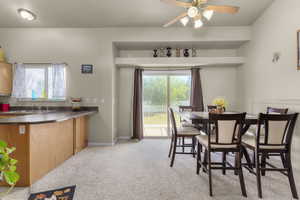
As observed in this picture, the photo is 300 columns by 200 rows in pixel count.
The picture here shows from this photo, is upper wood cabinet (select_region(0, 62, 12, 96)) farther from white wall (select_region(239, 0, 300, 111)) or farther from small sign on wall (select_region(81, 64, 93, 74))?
white wall (select_region(239, 0, 300, 111))

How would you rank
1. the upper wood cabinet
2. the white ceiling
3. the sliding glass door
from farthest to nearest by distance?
the sliding glass door → the upper wood cabinet → the white ceiling

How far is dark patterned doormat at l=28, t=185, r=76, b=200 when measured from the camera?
186 cm

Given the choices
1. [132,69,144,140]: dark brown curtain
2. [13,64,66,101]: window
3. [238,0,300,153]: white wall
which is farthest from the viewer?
[132,69,144,140]: dark brown curtain

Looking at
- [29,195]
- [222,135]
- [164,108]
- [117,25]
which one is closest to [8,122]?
[29,195]

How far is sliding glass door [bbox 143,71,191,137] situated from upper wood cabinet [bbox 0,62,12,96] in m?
3.32

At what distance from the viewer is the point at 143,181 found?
2229 mm

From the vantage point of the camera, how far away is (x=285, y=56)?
111 inches

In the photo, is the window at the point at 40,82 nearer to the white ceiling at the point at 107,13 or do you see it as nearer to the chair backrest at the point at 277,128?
the white ceiling at the point at 107,13

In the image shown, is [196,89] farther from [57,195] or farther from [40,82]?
[40,82]

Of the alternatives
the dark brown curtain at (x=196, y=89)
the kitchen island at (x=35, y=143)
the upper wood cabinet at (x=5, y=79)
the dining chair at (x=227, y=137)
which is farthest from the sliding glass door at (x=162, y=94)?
the upper wood cabinet at (x=5, y=79)

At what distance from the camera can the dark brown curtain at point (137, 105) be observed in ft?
14.6

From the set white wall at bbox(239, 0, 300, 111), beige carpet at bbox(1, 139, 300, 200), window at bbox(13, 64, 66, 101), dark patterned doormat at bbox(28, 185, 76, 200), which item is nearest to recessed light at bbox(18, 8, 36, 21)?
window at bbox(13, 64, 66, 101)

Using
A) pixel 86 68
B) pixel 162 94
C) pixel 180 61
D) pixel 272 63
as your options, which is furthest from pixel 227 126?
pixel 86 68

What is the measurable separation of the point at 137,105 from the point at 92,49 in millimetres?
1847
